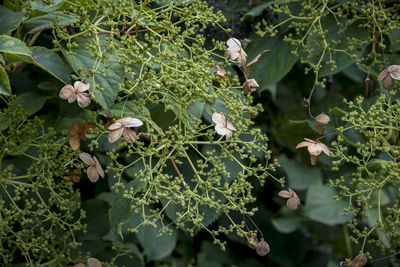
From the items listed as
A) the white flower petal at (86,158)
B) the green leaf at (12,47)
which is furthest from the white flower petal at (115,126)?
the green leaf at (12,47)

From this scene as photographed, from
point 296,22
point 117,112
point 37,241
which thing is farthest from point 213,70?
point 37,241

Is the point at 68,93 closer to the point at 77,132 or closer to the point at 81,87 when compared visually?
the point at 81,87

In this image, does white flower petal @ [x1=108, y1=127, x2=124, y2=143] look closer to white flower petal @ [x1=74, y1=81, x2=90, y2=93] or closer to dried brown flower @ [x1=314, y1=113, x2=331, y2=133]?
white flower petal @ [x1=74, y1=81, x2=90, y2=93]

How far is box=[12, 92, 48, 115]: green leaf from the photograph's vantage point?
4.45ft

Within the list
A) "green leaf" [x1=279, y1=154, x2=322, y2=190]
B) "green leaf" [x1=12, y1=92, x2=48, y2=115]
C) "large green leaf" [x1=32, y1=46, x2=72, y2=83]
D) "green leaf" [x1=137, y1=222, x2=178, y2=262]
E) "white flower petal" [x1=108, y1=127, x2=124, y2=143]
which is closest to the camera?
"white flower petal" [x1=108, y1=127, x2=124, y2=143]

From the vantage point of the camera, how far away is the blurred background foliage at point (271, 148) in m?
1.26

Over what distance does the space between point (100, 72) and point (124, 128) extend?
5.4 inches

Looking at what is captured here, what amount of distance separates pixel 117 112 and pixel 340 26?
620mm

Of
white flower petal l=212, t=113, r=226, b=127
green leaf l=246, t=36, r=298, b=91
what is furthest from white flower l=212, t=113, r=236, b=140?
green leaf l=246, t=36, r=298, b=91

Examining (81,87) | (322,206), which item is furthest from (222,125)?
(322,206)

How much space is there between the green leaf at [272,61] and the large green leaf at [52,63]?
528mm

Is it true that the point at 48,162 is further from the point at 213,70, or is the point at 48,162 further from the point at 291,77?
the point at 291,77

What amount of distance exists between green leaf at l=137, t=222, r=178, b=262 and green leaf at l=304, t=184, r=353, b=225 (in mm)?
659

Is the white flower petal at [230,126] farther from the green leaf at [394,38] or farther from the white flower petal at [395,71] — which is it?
the green leaf at [394,38]
